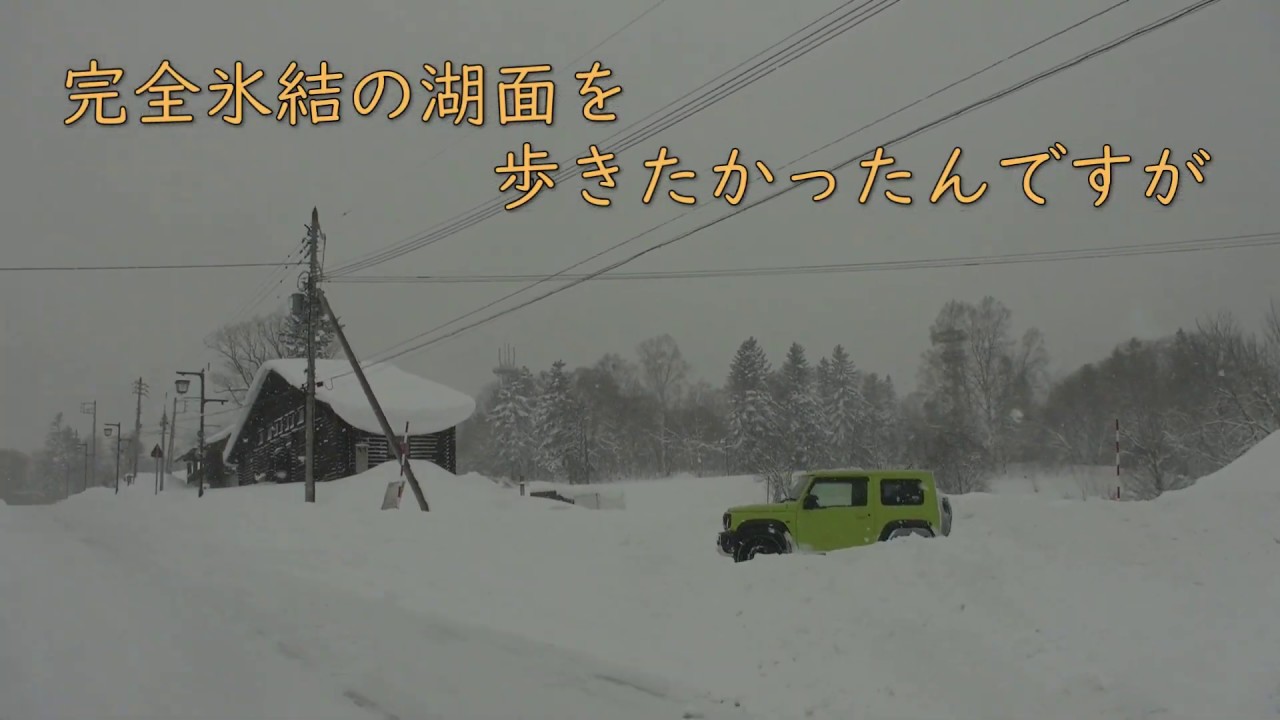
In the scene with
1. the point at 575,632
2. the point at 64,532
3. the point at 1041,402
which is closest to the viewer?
the point at 575,632

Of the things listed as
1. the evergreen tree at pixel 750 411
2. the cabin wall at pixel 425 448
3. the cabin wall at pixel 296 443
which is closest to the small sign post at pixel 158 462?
the cabin wall at pixel 296 443

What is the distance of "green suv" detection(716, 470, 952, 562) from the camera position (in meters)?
Answer: 13.9

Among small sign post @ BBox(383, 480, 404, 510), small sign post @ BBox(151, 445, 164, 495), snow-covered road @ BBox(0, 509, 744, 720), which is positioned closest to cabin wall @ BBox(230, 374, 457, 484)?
small sign post @ BBox(151, 445, 164, 495)

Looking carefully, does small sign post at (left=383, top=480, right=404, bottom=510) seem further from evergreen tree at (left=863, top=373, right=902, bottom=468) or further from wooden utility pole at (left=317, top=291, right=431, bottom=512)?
evergreen tree at (left=863, top=373, right=902, bottom=468)

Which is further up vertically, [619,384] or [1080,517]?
[619,384]

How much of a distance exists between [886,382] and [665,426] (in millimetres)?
27767

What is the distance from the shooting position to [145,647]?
938cm

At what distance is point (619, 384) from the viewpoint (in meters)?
98.6

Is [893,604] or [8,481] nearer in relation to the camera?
[893,604]

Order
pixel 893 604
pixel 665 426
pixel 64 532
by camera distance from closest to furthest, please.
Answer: pixel 893 604 < pixel 64 532 < pixel 665 426

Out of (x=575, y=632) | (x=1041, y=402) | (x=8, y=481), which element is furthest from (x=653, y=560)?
(x=8, y=481)

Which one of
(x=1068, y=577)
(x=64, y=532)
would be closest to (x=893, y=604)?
(x=1068, y=577)

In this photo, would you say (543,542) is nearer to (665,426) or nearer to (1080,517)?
(1080,517)

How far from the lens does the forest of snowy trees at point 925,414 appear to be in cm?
3781
